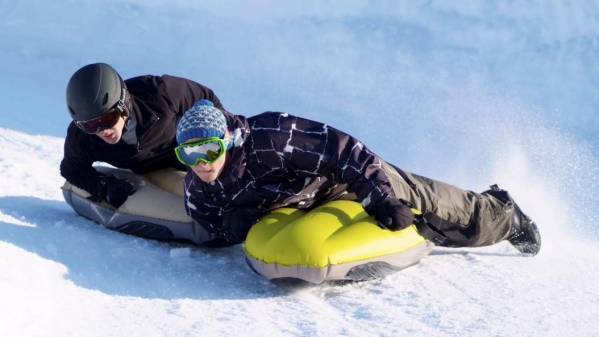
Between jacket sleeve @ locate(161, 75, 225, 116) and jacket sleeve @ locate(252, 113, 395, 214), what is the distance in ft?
2.59

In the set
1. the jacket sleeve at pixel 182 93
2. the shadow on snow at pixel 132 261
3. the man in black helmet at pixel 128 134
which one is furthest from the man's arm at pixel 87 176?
the jacket sleeve at pixel 182 93

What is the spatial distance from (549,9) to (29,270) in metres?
7.82

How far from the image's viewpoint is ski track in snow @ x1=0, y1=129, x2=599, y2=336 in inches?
107

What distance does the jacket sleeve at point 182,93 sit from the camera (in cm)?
397

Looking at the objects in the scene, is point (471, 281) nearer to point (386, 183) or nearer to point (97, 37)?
point (386, 183)

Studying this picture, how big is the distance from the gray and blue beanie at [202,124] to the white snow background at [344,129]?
59 centimetres

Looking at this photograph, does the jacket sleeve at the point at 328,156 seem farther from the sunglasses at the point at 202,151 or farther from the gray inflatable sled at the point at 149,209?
the gray inflatable sled at the point at 149,209

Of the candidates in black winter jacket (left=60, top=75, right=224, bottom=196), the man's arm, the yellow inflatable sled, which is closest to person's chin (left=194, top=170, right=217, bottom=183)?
the yellow inflatable sled

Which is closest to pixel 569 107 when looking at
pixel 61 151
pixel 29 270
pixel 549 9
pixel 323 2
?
pixel 549 9

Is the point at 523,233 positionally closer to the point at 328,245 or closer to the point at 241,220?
the point at 328,245

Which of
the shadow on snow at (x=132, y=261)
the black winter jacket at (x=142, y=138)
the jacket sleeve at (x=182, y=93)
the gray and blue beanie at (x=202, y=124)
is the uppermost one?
the gray and blue beanie at (x=202, y=124)

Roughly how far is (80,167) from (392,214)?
1.66 m

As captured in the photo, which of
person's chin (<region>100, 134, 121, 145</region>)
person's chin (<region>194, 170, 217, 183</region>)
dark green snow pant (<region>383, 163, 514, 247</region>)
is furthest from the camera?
dark green snow pant (<region>383, 163, 514, 247</region>)

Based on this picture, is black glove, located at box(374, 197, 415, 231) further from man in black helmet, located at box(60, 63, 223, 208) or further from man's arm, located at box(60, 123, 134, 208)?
man's arm, located at box(60, 123, 134, 208)
